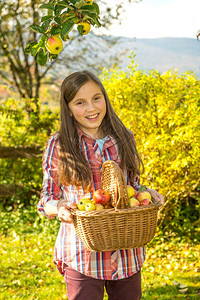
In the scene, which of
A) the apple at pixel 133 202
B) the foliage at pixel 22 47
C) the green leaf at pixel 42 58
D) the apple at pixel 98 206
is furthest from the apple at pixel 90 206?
the foliage at pixel 22 47

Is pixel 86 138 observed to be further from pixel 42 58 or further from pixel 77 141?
pixel 42 58

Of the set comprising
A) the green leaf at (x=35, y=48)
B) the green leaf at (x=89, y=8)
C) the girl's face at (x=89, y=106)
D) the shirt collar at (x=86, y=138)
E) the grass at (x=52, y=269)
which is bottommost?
the grass at (x=52, y=269)

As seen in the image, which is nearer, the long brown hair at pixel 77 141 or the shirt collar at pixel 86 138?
the long brown hair at pixel 77 141

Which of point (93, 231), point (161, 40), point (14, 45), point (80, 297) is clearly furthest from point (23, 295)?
point (161, 40)

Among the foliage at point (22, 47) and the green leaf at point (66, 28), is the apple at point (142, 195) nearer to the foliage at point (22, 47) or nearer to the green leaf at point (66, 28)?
the green leaf at point (66, 28)

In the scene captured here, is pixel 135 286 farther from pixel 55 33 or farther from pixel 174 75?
pixel 174 75

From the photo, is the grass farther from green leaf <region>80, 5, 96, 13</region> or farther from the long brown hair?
green leaf <region>80, 5, 96, 13</region>

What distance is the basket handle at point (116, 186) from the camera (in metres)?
1.58

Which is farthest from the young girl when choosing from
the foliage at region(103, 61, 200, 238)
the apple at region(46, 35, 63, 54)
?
the foliage at region(103, 61, 200, 238)

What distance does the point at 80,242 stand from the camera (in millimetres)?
1826

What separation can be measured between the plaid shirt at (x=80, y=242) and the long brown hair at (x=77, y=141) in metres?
0.04

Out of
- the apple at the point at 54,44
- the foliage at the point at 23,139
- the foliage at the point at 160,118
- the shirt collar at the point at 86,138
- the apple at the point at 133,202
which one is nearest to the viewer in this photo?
the apple at the point at 54,44

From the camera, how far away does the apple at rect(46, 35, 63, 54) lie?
147cm

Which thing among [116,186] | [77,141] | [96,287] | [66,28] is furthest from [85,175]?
[66,28]
